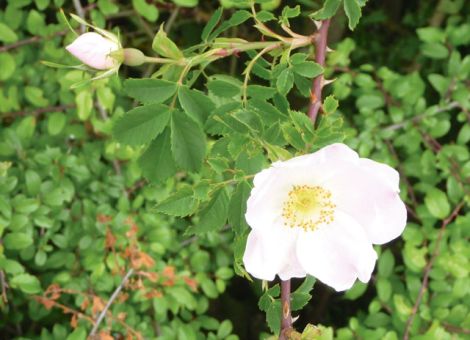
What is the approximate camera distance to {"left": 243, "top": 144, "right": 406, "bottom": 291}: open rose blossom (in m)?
0.79

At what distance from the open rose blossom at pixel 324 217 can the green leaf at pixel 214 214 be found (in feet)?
0.18

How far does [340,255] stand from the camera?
2.87 feet

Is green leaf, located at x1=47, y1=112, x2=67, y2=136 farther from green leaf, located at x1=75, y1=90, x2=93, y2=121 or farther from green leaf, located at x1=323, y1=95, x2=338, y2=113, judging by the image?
green leaf, located at x1=323, y1=95, x2=338, y2=113

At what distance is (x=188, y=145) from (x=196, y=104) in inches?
2.2

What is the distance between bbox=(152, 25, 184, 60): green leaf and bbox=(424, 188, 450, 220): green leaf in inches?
34.1

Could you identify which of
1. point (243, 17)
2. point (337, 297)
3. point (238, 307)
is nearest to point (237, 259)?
point (243, 17)

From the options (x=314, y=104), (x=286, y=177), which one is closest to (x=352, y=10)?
(x=314, y=104)

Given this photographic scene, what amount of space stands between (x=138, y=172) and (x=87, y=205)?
5.5 inches

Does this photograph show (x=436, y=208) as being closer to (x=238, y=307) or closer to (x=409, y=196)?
(x=409, y=196)

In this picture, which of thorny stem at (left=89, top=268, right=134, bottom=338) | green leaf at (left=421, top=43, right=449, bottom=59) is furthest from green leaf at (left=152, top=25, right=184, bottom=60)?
green leaf at (left=421, top=43, right=449, bottom=59)

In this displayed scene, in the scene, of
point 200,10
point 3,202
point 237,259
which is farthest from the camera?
point 200,10

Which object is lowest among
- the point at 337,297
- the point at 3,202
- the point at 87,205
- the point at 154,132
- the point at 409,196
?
the point at 337,297

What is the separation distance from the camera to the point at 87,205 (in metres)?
1.48

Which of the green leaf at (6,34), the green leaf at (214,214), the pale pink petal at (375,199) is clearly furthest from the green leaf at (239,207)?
the green leaf at (6,34)
